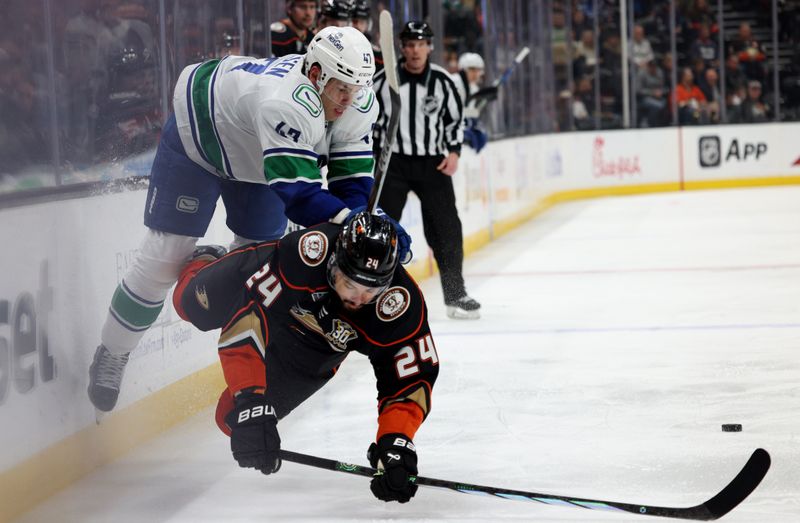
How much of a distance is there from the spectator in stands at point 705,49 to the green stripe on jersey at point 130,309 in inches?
515

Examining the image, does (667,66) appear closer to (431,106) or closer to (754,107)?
(754,107)

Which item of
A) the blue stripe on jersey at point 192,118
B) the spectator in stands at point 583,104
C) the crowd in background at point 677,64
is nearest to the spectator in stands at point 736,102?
the crowd in background at point 677,64

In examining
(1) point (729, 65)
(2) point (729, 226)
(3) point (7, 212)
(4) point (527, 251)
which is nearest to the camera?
(3) point (7, 212)

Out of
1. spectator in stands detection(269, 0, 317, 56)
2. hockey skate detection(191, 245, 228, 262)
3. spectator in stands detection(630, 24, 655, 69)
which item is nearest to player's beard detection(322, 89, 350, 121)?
hockey skate detection(191, 245, 228, 262)

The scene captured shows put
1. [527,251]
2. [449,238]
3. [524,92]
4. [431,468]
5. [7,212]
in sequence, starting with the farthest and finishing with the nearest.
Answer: [524,92] < [527,251] < [449,238] < [431,468] < [7,212]

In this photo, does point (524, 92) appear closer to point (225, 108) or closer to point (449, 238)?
point (449, 238)

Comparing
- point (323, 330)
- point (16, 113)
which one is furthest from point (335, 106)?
point (16, 113)

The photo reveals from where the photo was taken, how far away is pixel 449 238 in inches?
233

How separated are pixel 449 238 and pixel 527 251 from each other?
3.03m

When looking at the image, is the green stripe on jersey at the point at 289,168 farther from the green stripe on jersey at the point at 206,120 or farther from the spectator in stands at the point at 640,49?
the spectator in stands at the point at 640,49

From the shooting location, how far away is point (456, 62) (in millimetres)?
8922

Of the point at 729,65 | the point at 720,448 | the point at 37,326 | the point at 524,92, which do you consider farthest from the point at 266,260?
the point at 729,65

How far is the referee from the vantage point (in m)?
5.90

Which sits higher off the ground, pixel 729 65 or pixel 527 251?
pixel 729 65
